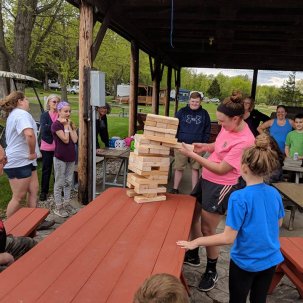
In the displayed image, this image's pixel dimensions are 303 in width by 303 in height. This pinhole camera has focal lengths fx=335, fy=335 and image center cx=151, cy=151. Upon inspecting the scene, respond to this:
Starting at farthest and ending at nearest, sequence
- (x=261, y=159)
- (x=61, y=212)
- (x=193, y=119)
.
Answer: (x=193, y=119) → (x=61, y=212) → (x=261, y=159)

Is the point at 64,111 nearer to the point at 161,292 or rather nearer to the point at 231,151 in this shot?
the point at 231,151

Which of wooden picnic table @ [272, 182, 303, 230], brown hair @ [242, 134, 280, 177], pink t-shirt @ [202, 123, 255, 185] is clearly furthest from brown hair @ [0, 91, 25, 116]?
wooden picnic table @ [272, 182, 303, 230]

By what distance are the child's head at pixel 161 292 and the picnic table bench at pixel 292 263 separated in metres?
1.69

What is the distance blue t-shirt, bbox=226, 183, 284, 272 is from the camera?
192 cm

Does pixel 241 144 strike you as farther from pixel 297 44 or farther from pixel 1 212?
pixel 297 44

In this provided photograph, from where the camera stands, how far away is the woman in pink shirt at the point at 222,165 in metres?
2.63

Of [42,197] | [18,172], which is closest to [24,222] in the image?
[18,172]

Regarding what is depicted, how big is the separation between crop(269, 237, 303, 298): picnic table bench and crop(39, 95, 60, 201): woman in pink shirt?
3696 millimetres

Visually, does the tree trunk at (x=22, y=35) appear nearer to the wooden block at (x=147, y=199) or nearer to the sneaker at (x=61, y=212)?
the sneaker at (x=61, y=212)

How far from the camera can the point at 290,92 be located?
1169 inches

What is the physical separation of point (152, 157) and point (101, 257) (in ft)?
4.19

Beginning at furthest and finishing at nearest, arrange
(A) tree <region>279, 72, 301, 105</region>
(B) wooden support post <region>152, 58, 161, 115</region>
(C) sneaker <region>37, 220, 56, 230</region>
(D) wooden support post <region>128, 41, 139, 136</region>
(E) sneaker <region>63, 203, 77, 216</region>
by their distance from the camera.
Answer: (A) tree <region>279, 72, 301, 105</region> < (B) wooden support post <region>152, 58, 161, 115</region> < (D) wooden support post <region>128, 41, 139, 136</region> < (E) sneaker <region>63, 203, 77, 216</region> < (C) sneaker <region>37, 220, 56, 230</region>

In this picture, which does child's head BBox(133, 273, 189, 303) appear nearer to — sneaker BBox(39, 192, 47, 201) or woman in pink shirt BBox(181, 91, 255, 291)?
woman in pink shirt BBox(181, 91, 255, 291)

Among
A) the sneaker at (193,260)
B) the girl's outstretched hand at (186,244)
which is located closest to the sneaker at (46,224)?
the sneaker at (193,260)
